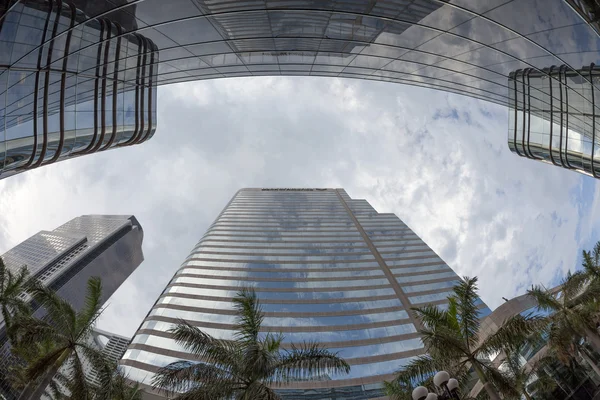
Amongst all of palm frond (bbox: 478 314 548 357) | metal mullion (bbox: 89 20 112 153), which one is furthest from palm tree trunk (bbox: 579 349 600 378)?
metal mullion (bbox: 89 20 112 153)

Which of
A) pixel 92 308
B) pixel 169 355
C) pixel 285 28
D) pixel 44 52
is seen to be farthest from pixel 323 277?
pixel 44 52

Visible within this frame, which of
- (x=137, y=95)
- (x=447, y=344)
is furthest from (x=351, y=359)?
(x=137, y=95)

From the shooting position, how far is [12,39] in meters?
9.71

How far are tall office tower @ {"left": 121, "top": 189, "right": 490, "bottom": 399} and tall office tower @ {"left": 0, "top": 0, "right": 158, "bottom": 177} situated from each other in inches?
821

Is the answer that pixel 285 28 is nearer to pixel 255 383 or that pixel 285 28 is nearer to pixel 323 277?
pixel 255 383

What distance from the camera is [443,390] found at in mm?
9500

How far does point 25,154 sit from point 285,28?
12660mm

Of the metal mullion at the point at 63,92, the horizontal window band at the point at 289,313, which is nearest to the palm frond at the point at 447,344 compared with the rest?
the metal mullion at the point at 63,92

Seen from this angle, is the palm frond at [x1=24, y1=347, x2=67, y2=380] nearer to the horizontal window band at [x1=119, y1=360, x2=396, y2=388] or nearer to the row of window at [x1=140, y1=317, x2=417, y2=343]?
the horizontal window band at [x1=119, y1=360, x2=396, y2=388]

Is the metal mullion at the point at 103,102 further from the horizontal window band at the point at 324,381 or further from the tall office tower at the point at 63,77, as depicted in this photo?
the horizontal window band at the point at 324,381

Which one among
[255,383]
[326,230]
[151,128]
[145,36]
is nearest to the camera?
[255,383]

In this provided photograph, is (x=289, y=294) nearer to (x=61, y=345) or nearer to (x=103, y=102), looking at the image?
(x=61, y=345)

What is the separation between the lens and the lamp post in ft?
28.4

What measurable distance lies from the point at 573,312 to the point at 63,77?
93.6 feet
